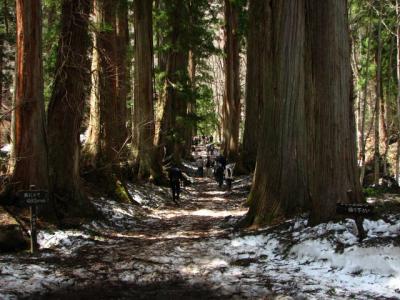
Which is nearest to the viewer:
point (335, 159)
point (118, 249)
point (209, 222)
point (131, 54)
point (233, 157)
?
point (335, 159)

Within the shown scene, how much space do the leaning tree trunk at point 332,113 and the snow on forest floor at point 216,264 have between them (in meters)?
0.55

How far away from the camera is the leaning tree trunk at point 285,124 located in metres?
9.98

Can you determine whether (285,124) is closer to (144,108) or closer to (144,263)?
(144,263)

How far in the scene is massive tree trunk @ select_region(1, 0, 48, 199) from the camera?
938 cm

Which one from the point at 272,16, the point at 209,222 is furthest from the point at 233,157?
the point at 272,16

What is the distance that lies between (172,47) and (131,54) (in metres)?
2.37

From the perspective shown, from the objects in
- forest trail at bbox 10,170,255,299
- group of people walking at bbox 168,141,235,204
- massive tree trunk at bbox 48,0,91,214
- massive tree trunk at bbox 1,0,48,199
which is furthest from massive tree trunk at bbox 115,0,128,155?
massive tree trunk at bbox 1,0,48,199

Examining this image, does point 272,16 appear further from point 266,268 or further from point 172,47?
point 172,47

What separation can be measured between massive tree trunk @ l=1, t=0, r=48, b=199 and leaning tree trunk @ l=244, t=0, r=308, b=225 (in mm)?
4378

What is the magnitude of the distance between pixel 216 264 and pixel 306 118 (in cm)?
407

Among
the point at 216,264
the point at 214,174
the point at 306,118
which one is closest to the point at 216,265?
the point at 216,264

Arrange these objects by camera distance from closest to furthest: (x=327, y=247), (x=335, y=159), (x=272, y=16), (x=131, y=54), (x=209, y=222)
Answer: (x=327, y=247) → (x=335, y=159) → (x=272, y=16) → (x=209, y=222) → (x=131, y=54)

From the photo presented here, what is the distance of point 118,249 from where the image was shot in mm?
8586

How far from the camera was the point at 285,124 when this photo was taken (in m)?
10.3
